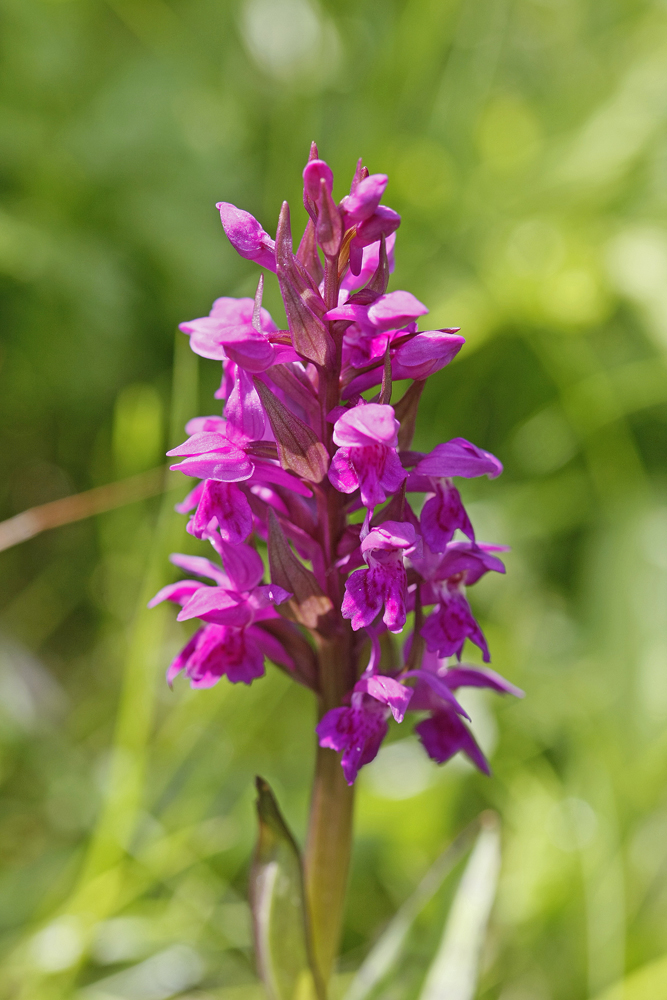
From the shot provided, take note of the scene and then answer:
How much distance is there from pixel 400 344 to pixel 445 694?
0.46 metres

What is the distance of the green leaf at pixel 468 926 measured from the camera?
137cm

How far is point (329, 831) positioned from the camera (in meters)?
1.23

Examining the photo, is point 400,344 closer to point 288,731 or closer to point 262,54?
point 288,731

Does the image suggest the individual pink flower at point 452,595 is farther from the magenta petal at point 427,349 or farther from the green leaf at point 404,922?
the green leaf at point 404,922

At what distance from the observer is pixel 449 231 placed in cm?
320

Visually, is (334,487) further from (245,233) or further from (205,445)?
(245,233)

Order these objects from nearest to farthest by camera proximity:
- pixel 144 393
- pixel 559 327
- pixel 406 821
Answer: pixel 406 821 → pixel 144 393 → pixel 559 327

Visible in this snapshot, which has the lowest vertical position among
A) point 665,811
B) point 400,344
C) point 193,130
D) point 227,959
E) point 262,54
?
point 227,959

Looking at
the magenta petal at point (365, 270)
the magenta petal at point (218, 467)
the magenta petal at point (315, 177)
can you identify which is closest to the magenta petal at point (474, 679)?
the magenta petal at point (218, 467)

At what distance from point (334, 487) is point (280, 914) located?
27.0 inches

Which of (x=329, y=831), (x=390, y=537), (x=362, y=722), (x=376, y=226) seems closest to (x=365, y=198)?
(x=376, y=226)

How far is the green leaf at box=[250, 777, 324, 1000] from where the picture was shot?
4.00 ft

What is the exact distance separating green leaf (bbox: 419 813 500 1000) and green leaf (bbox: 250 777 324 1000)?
23 centimetres

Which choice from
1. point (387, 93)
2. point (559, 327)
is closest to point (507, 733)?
point (559, 327)
